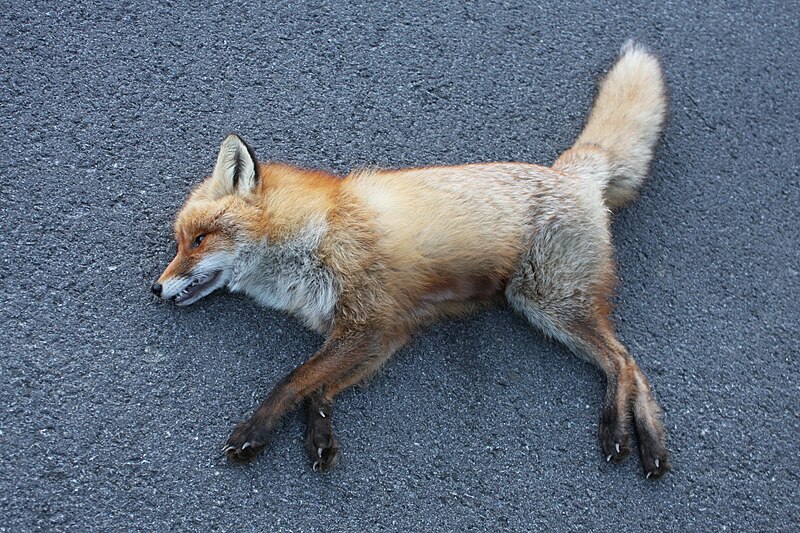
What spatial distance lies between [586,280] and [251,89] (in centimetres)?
201

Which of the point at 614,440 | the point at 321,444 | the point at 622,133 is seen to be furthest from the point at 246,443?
the point at 622,133

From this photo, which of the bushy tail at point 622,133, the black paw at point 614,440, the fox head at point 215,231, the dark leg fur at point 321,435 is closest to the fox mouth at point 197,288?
the fox head at point 215,231

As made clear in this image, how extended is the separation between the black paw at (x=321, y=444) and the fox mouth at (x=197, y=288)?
0.75 metres

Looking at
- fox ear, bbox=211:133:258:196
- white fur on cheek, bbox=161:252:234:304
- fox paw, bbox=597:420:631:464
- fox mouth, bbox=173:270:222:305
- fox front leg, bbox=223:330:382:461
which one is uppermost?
fox ear, bbox=211:133:258:196

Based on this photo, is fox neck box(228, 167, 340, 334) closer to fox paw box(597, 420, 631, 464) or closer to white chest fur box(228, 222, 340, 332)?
white chest fur box(228, 222, 340, 332)

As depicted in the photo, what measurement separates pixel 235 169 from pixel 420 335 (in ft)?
3.82

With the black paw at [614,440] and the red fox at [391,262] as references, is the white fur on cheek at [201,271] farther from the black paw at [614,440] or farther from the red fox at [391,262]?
the black paw at [614,440]

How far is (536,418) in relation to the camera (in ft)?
9.78

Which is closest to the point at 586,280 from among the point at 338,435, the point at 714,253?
the point at 714,253

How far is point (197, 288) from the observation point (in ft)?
9.50

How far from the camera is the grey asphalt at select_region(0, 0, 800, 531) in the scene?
2723 mm

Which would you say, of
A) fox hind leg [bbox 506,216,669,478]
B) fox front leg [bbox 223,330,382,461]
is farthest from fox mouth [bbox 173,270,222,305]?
fox hind leg [bbox 506,216,669,478]

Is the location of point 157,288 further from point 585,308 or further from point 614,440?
point 614,440

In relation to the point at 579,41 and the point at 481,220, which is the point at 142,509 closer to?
the point at 481,220
